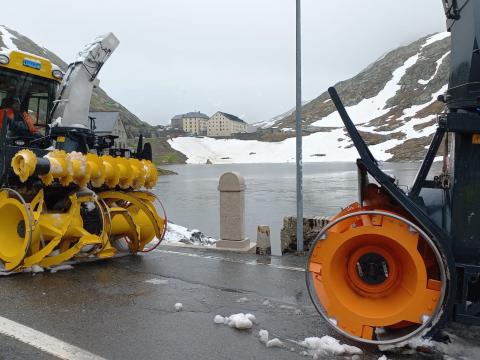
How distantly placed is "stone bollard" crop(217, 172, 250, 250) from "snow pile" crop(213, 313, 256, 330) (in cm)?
415

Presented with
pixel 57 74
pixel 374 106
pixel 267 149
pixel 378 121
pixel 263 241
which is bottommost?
pixel 263 241

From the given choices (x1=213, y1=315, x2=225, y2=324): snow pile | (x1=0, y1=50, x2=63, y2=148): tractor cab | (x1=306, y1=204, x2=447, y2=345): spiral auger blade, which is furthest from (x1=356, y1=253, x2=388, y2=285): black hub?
(x1=0, y1=50, x2=63, y2=148): tractor cab

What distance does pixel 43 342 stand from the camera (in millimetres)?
4273

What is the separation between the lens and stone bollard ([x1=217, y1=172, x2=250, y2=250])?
915cm

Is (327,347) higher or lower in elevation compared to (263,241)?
lower

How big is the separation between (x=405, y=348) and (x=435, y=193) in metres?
1.51

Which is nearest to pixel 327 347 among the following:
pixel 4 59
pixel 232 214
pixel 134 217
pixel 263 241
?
Result: pixel 263 241

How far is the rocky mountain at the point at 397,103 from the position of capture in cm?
10944

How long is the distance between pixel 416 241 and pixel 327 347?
3.95 ft

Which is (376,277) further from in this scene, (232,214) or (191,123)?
(191,123)

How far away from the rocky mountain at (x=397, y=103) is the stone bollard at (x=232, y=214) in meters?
83.1

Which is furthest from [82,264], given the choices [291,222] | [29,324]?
[291,222]

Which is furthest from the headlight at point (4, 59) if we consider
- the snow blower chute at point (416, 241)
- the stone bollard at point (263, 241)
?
the snow blower chute at point (416, 241)

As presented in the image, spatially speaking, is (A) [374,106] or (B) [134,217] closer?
(B) [134,217]
